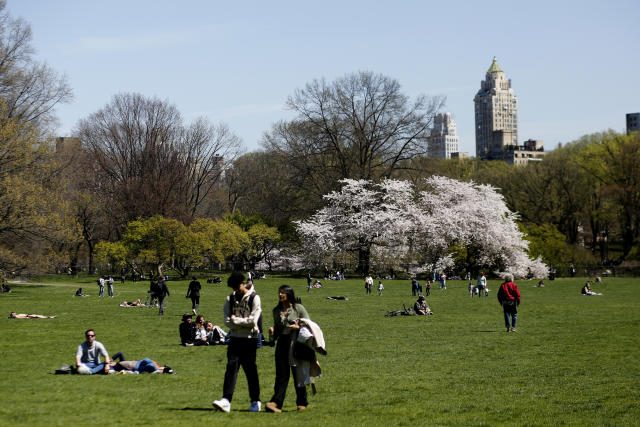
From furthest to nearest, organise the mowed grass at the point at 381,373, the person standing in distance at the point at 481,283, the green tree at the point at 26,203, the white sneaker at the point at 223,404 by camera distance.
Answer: the green tree at the point at 26,203 < the person standing in distance at the point at 481,283 < the mowed grass at the point at 381,373 < the white sneaker at the point at 223,404

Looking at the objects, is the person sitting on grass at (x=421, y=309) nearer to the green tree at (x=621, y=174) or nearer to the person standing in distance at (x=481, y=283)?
the person standing in distance at (x=481, y=283)

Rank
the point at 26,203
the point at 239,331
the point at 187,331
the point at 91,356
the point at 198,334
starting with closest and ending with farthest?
the point at 239,331 < the point at 91,356 < the point at 187,331 < the point at 198,334 < the point at 26,203

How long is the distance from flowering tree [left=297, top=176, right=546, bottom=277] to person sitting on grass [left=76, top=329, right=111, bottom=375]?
172ft

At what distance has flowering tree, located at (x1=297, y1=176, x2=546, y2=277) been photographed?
67250mm

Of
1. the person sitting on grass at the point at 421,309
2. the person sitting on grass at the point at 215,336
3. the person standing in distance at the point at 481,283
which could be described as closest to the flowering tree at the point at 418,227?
the person standing in distance at the point at 481,283

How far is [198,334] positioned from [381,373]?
7.64m

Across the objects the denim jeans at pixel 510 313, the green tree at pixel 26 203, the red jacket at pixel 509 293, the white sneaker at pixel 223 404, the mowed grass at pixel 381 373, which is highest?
the green tree at pixel 26 203

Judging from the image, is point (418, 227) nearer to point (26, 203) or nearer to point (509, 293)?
point (26, 203)

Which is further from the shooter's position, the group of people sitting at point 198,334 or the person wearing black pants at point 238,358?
the group of people sitting at point 198,334

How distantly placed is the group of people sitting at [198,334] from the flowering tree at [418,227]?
1821 inches

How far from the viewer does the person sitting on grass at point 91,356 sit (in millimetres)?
15750

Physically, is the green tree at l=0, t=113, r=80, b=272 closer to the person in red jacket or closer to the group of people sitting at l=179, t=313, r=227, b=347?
the group of people sitting at l=179, t=313, r=227, b=347

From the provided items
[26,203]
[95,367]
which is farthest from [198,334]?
[26,203]

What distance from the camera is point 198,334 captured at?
21.5 m
